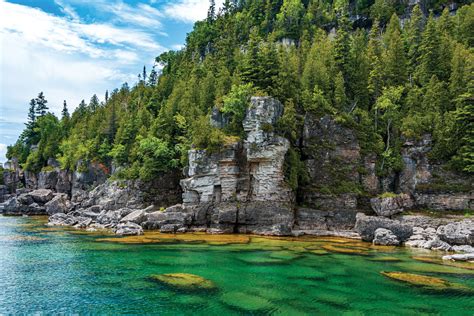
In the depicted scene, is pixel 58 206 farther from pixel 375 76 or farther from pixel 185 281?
pixel 375 76

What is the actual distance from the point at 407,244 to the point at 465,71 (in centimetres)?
3144

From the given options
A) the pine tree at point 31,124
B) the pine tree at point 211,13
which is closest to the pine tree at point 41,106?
the pine tree at point 31,124

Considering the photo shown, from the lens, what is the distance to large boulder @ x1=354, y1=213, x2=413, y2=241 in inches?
1633

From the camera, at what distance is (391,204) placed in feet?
161

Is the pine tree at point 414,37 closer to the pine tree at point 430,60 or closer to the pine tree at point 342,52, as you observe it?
the pine tree at point 430,60

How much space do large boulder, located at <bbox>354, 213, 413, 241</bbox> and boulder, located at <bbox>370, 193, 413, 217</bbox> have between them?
584cm

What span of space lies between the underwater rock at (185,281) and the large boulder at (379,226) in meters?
25.8

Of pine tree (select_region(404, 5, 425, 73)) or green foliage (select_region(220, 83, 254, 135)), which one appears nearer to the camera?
green foliage (select_region(220, 83, 254, 135))

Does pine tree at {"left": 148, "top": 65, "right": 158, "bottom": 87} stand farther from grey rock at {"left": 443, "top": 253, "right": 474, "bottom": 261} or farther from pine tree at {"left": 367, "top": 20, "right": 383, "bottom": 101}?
grey rock at {"left": 443, "top": 253, "right": 474, "bottom": 261}

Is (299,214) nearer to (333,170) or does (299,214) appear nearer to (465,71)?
(333,170)

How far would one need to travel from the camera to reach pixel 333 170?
53750 millimetres

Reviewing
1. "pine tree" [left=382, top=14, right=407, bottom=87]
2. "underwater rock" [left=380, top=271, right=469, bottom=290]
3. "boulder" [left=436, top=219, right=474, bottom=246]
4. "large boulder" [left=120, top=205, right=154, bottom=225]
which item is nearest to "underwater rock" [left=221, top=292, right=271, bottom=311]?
"underwater rock" [left=380, top=271, right=469, bottom=290]

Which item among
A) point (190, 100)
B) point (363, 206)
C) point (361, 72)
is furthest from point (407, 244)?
point (190, 100)

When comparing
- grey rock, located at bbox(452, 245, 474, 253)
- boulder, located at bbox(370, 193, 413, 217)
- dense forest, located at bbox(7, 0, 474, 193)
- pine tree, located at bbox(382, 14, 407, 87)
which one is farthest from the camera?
pine tree, located at bbox(382, 14, 407, 87)
